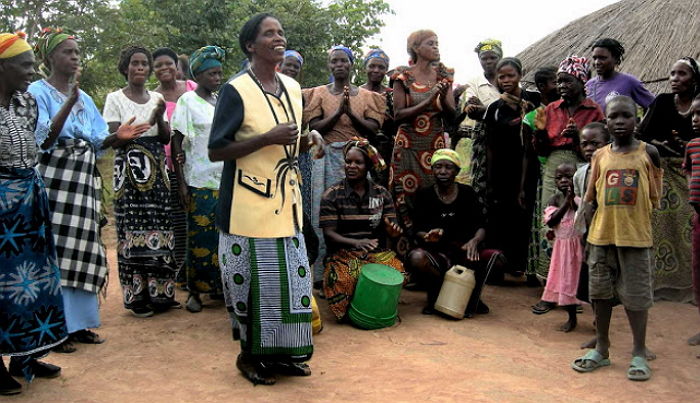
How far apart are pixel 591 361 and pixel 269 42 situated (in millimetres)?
2723

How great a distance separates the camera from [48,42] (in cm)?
446

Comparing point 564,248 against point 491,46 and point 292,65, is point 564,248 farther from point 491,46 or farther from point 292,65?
point 292,65

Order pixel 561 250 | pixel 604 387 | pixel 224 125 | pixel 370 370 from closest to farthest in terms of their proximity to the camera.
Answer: pixel 224 125 → pixel 604 387 → pixel 370 370 → pixel 561 250

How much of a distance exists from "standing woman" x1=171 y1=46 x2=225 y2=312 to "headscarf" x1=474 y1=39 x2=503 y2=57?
2888mm

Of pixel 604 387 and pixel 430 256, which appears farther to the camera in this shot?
pixel 430 256

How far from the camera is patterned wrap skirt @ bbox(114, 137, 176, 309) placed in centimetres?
526

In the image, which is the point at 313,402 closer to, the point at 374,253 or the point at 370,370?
the point at 370,370

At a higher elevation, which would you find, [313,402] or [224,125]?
[224,125]

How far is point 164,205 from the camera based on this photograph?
544cm

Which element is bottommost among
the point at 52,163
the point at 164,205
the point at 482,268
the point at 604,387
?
the point at 604,387

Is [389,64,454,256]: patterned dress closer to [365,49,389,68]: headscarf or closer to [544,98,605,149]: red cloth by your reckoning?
[365,49,389,68]: headscarf

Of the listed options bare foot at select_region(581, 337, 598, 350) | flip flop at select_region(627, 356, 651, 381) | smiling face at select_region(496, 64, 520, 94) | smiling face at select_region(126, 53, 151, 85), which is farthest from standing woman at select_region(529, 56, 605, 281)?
smiling face at select_region(126, 53, 151, 85)

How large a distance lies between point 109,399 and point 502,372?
2.30 meters

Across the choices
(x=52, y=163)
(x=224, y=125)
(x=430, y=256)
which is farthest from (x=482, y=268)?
(x=52, y=163)
